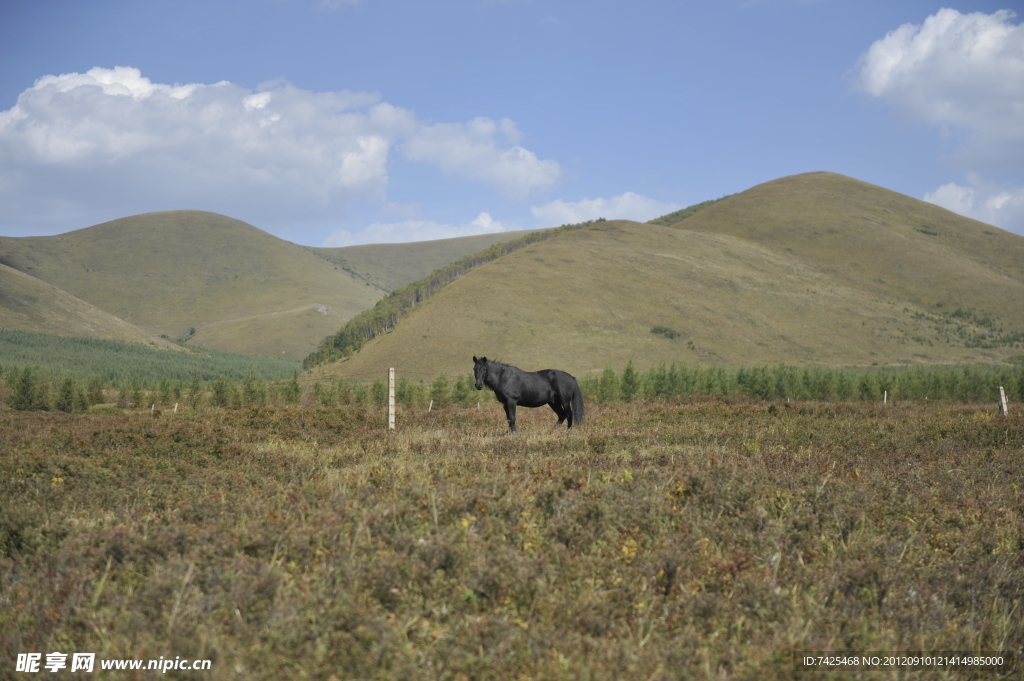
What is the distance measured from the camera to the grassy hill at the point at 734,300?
269 feet

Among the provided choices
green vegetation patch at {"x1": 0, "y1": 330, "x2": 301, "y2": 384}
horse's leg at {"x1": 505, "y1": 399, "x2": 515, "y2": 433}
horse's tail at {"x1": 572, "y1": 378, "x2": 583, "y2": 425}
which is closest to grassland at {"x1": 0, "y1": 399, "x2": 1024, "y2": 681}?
horse's leg at {"x1": 505, "y1": 399, "x2": 515, "y2": 433}

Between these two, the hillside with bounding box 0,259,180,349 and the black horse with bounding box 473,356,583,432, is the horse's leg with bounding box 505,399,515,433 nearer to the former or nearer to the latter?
the black horse with bounding box 473,356,583,432

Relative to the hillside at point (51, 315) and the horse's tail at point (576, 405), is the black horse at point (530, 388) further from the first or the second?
the hillside at point (51, 315)

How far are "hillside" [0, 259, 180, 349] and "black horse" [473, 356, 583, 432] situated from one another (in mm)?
121874

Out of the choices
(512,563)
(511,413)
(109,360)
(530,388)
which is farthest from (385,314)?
(512,563)

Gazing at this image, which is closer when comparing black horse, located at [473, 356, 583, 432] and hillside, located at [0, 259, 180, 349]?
black horse, located at [473, 356, 583, 432]

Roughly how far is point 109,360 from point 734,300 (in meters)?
94.5

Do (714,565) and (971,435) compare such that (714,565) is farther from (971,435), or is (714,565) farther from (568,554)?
(971,435)

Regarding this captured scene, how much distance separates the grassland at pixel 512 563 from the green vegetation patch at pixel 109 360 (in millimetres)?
82203

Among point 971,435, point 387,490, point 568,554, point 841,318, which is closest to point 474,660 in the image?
point 568,554

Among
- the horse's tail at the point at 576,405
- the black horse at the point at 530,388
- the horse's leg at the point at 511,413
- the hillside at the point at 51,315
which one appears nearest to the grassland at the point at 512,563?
the horse's leg at the point at 511,413

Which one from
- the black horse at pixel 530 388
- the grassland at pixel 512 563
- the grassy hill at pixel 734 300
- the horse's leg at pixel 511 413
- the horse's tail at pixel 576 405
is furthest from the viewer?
the grassy hill at pixel 734 300

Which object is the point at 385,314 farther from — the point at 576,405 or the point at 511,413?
the point at 511,413

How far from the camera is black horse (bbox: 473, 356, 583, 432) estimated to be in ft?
57.5
